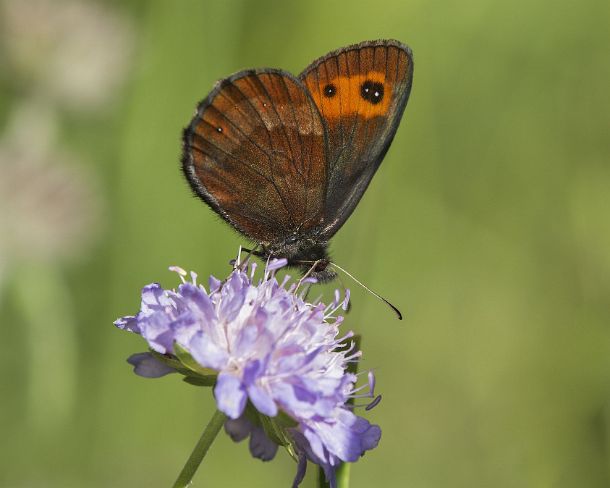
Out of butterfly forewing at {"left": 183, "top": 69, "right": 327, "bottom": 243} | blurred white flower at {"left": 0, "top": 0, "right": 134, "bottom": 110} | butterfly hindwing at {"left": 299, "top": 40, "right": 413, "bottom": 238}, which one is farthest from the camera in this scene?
blurred white flower at {"left": 0, "top": 0, "right": 134, "bottom": 110}

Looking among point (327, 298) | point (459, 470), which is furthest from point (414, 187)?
point (459, 470)

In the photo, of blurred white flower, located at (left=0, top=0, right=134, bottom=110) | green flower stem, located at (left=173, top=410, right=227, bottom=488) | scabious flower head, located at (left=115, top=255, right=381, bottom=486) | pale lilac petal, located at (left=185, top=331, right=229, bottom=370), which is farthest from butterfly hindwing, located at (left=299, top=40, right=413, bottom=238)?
blurred white flower, located at (left=0, top=0, right=134, bottom=110)

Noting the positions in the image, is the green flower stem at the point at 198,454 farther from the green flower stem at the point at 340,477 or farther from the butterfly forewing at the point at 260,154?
the butterfly forewing at the point at 260,154

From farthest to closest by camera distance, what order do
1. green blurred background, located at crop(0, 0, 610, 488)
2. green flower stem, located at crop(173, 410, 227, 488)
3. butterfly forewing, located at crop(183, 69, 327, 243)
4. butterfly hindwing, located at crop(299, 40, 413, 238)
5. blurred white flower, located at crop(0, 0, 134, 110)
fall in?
blurred white flower, located at crop(0, 0, 134, 110) < green blurred background, located at crop(0, 0, 610, 488) < butterfly hindwing, located at crop(299, 40, 413, 238) < butterfly forewing, located at crop(183, 69, 327, 243) < green flower stem, located at crop(173, 410, 227, 488)

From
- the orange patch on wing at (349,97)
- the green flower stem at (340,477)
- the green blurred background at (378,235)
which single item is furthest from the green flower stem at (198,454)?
the green blurred background at (378,235)

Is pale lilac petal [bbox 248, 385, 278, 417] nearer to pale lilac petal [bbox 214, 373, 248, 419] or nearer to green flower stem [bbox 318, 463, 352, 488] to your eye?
pale lilac petal [bbox 214, 373, 248, 419]

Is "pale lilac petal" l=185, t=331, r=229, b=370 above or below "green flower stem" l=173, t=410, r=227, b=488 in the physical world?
above

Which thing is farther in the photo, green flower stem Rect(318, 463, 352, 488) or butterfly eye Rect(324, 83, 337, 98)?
butterfly eye Rect(324, 83, 337, 98)
